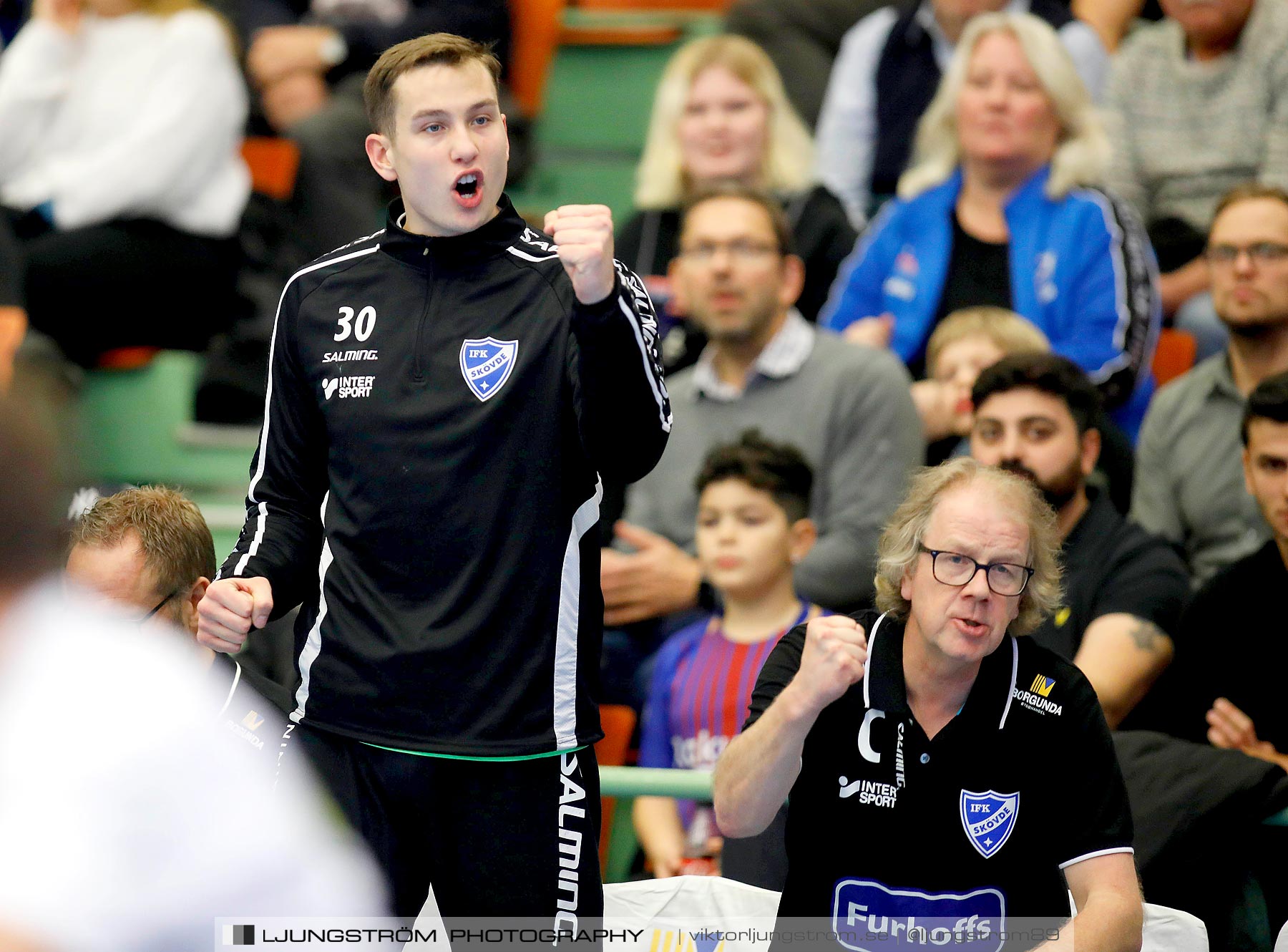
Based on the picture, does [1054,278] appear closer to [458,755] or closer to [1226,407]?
[1226,407]

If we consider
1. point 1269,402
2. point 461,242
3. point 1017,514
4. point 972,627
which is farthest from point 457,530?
point 1269,402

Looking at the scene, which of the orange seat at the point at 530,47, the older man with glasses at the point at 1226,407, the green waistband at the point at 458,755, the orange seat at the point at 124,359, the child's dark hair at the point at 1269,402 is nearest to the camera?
the green waistband at the point at 458,755

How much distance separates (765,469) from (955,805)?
170 centimetres

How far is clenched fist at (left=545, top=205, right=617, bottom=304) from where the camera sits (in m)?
2.57

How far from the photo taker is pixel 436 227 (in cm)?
291

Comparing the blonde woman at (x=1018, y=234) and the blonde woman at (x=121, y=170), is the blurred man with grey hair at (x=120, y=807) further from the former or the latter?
the blonde woman at (x=121, y=170)

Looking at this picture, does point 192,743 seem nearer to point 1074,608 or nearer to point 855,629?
point 855,629

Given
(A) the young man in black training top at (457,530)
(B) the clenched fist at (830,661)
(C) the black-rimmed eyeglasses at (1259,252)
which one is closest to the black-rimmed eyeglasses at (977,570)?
(B) the clenched fist at (830,661)

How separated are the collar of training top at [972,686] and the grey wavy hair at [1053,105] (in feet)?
8.93

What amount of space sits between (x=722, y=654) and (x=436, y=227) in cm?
181

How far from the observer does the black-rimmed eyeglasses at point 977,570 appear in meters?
3.07

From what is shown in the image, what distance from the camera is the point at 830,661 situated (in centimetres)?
286

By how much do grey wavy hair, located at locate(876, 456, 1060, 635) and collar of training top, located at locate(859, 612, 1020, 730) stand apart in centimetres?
9

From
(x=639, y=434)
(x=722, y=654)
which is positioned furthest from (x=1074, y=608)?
(x=639, y=434)
